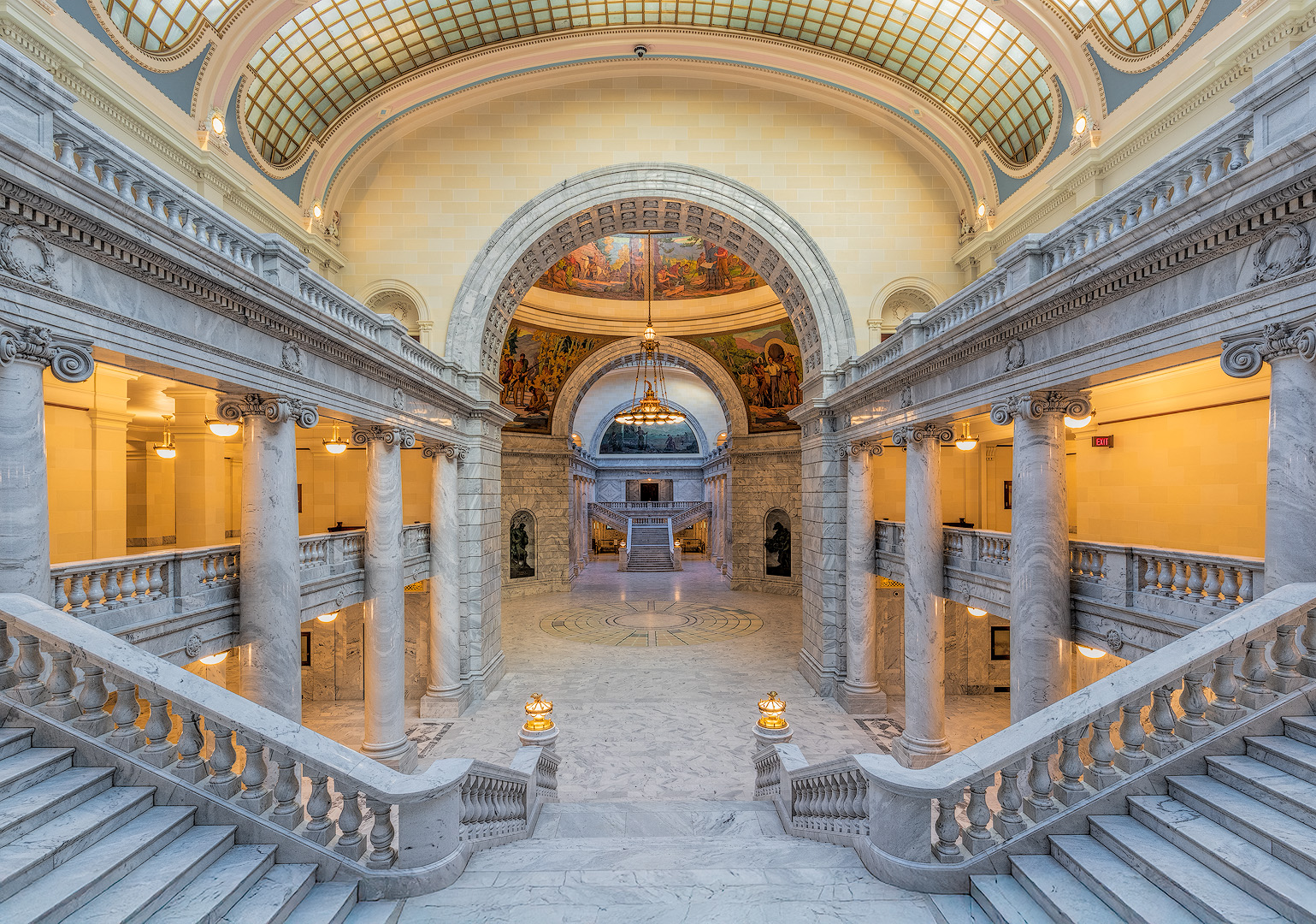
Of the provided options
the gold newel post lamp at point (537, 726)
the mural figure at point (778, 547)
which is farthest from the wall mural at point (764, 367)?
the gold newel post lamp at point (537, 726)

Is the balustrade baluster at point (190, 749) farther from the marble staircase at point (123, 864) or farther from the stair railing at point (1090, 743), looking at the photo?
the stair railing at point (1090, 743)

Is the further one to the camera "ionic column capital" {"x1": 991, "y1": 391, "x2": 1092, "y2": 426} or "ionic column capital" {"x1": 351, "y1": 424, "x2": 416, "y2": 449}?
"ionic column capital" {"x1": 351, "y1": 424, "x2": 416, "y2": 449}

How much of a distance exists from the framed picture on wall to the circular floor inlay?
714 centimetres

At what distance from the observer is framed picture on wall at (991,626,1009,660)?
1380 cm

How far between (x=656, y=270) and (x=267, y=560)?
20.2m

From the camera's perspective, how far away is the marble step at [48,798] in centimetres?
346

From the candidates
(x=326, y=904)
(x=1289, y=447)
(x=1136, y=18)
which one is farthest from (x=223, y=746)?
(x=1136, y=18)

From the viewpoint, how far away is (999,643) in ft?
45.5

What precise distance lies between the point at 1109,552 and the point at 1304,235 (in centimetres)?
347

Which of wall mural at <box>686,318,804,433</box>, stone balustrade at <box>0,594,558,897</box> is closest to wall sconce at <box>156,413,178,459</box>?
stone balustrade at <box>0,594,558,897</box>

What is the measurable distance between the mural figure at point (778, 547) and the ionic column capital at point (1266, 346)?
70.3ft

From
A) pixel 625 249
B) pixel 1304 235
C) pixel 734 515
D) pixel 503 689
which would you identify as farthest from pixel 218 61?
pixel 734 515

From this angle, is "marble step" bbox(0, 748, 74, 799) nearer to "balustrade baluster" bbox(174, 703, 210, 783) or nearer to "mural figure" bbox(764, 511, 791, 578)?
"balustrade baluster" bbox(174, 703, 210, 783)

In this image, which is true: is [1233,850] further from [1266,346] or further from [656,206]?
[656,206]
